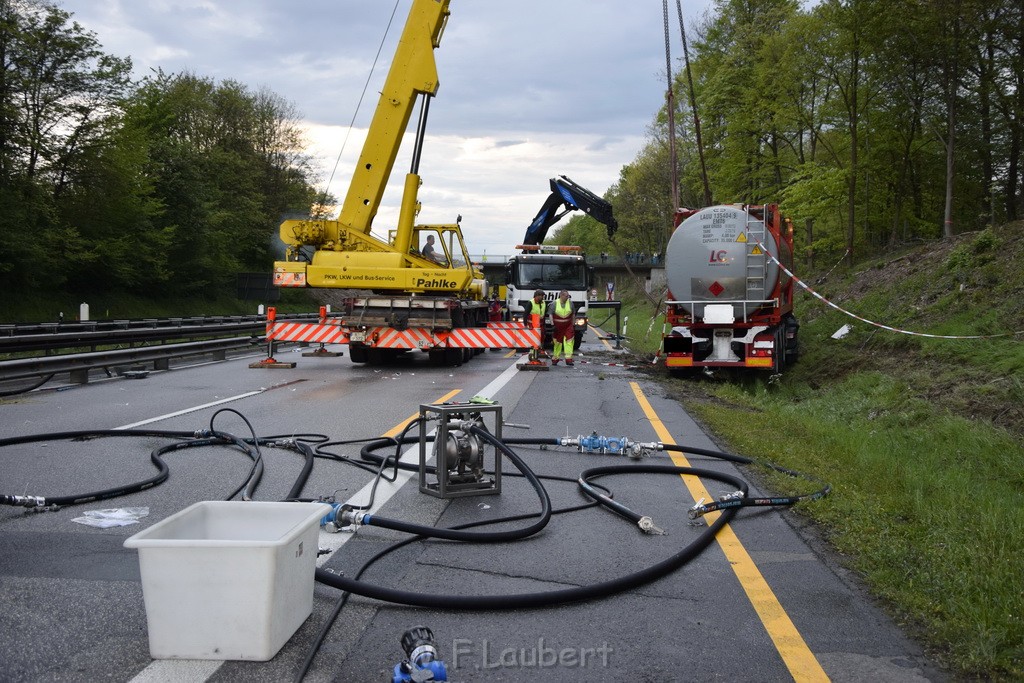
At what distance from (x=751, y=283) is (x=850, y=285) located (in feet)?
37.5

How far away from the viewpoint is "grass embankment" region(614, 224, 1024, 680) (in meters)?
4.23

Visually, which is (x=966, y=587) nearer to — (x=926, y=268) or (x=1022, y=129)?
(x=926, y=268)

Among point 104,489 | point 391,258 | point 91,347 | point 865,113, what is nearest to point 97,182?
point 91,347

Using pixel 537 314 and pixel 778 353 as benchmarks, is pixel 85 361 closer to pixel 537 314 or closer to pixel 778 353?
pixel 537 314

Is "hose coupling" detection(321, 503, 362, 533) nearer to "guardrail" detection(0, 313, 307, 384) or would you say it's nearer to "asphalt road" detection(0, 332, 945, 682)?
"asphalt road" detection(0, 332, 945, 682)

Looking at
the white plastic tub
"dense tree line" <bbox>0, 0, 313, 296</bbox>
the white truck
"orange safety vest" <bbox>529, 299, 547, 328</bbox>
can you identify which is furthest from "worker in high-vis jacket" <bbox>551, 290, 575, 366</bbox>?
"dense tree line" <bbox>0, 0, 313, 296</bbox>

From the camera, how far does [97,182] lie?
38688mm

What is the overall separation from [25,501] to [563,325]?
13981mm

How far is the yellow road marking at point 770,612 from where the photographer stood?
11.5 feet

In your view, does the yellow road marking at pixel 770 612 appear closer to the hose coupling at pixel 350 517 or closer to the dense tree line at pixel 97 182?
the hose coupling at pixel 350 517

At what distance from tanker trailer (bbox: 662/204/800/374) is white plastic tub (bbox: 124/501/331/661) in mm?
13136

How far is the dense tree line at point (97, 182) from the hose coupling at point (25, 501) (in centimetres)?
3183

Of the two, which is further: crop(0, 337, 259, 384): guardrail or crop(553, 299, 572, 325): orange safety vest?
crop(553, 299, 572, 325): orange safety vest

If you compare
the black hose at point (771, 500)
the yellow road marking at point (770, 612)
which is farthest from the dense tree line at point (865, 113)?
the yellow road marking at point (770, 612)
